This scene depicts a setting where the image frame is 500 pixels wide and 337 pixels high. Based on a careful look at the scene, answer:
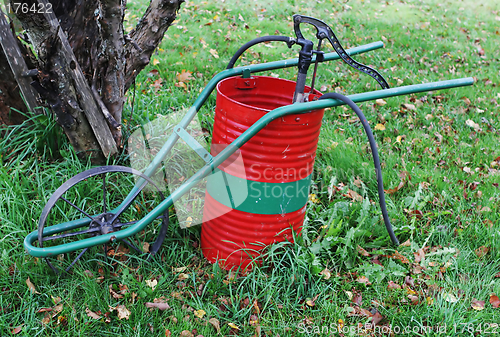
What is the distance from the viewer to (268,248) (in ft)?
7.10

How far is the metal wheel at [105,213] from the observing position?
2.01 m

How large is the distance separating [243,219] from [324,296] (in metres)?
0.63

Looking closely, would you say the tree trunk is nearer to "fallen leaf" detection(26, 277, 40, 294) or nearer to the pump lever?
"fallen leaf" detection(26, 277, 40, 294)

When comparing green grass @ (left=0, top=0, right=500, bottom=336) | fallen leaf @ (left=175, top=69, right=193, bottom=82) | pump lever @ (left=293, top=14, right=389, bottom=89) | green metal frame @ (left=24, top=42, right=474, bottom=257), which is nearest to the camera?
green metal frame @ (left=24, top=42, right=474, bottom=257)

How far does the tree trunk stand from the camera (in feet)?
6.94

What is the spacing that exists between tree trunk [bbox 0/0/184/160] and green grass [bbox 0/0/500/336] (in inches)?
9.5

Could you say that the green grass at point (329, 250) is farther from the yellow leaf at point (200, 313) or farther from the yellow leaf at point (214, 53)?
the yellow leaf at point (214, 53)

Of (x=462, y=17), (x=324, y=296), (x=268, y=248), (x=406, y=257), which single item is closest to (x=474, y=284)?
(x=406, y=257)

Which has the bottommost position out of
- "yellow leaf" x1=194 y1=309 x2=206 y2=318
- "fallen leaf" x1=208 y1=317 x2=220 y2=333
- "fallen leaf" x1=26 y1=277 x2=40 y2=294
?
"fallen leaf" x1=208 y1=317 x2=220 y2=333

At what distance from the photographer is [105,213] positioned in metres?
2.10

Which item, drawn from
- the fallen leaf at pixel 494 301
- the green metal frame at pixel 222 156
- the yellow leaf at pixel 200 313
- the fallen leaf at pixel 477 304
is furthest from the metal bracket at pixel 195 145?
the fallen leaf at pixel 494 301

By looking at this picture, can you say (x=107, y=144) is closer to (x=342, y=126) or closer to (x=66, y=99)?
(x=66, y=99)

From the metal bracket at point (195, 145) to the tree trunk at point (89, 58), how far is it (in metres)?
0.73

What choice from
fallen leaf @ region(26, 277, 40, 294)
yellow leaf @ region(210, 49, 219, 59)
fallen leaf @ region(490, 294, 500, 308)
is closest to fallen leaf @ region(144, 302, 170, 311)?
fallen leaf @ region(26, 277, 40, 294)
